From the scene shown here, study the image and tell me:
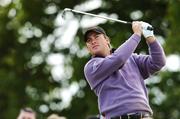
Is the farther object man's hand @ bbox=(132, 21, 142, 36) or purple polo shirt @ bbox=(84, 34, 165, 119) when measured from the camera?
man's hand @ bbox=(132, 21, 142, 36)

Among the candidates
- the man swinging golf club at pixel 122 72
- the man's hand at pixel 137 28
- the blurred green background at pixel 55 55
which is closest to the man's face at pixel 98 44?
the man swinging golf club at pixel 122 72

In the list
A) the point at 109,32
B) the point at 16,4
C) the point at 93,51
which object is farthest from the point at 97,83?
the point at 16,4

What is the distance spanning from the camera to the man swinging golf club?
7051 mm

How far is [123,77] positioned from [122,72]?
0.22 feet

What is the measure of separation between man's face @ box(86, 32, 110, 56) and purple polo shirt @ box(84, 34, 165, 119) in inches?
3.0

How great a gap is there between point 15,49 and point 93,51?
66.3ft

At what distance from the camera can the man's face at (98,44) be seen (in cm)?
734

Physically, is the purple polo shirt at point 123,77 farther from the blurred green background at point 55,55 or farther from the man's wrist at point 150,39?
the blurred green background at point 55,55

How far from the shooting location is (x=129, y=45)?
23.2 feet

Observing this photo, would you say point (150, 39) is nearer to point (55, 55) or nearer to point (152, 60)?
point (152, 60)

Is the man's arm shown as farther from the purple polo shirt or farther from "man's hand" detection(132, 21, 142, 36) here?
"man's hand" detection(132, 21, 142, 36)

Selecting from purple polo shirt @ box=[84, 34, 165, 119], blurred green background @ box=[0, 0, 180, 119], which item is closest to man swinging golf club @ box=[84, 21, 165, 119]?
purple polo shirt @ box=[84, 34, 165, 119]

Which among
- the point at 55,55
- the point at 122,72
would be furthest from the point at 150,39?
the point at 55,55

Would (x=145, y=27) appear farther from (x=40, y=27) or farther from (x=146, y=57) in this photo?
(x=40, y=27)
